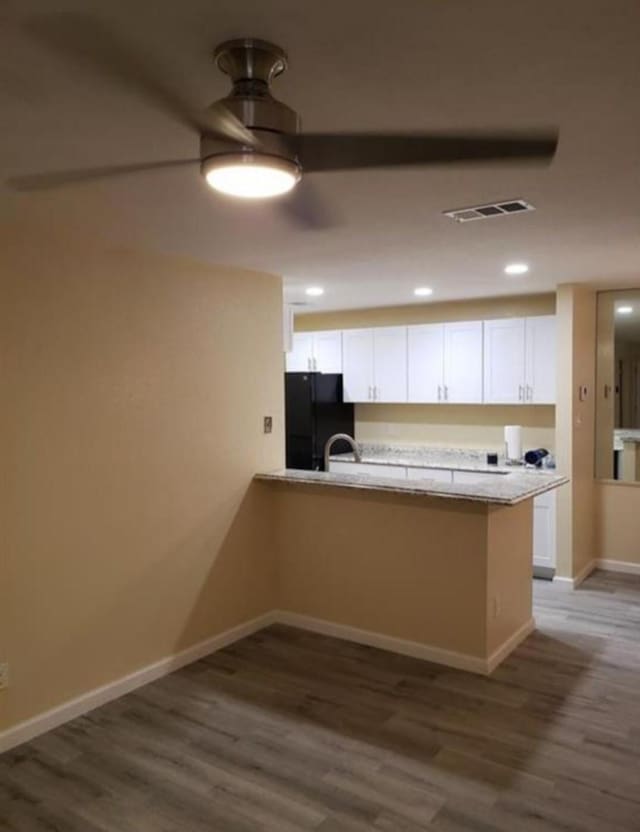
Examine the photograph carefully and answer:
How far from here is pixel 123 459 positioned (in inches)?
134

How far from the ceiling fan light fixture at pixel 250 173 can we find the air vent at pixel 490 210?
4.39 feet

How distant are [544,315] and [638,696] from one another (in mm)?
3216

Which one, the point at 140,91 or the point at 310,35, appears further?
the point at 140,91

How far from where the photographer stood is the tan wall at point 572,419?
5066 mm

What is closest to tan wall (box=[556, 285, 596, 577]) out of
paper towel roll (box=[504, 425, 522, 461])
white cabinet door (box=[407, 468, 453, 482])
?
paper towel roll (box=[504, 425, 522, 461])

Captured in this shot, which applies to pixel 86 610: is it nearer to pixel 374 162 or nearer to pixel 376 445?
pixel 374 162

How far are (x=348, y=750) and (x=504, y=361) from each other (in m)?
3.62

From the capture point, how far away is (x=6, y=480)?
2885 mm

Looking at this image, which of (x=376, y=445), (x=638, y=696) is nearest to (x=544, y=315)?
(x=376, y=445)

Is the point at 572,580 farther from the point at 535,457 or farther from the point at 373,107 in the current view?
the point at 373,107

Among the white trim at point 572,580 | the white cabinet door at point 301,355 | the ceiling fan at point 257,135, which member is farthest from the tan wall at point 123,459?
the white trim at point 572,580

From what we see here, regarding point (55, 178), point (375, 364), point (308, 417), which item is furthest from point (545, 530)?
point (55, 178)

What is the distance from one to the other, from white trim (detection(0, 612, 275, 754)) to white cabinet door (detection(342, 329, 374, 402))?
2.66 meters

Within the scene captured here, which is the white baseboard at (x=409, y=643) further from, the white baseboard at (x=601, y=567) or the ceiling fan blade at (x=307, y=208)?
the ceiling fan blade at (x=307, y=208)
